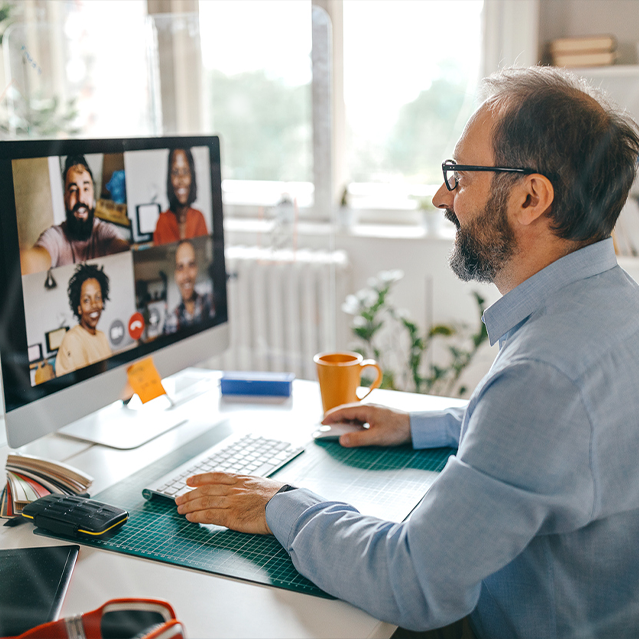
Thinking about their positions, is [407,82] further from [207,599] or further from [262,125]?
[207,599]

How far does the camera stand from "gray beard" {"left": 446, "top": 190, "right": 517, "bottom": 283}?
0.98m

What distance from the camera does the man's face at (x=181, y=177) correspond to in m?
1.36

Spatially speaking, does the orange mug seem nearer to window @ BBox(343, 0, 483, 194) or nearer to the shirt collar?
the shirt collar

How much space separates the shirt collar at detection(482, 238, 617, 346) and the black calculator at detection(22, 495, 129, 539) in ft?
1.92

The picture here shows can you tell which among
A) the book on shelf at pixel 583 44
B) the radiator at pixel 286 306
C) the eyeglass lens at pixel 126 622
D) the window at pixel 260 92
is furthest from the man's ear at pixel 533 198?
the window at pixel 260 92

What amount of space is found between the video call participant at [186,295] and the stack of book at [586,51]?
1537 mm

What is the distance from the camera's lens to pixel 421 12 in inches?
106

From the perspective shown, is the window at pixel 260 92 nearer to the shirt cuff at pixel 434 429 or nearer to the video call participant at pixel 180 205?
the video call participant at pixel 180 205

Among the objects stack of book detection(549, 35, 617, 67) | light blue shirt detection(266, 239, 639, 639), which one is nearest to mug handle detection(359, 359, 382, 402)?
light blue shirt detection(266, 239, 639, 639)

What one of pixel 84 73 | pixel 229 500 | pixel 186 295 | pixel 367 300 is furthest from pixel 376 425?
pixel 84 73

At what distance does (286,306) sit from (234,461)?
1751mm

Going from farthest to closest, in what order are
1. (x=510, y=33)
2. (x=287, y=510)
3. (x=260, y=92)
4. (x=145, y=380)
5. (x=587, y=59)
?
(x=260, y=92) → (x=510, y=33) → (x=587, y=59) → (x=145, y=380) → (x=287, y=510)

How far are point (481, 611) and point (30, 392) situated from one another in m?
0.72

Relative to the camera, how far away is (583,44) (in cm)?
229
